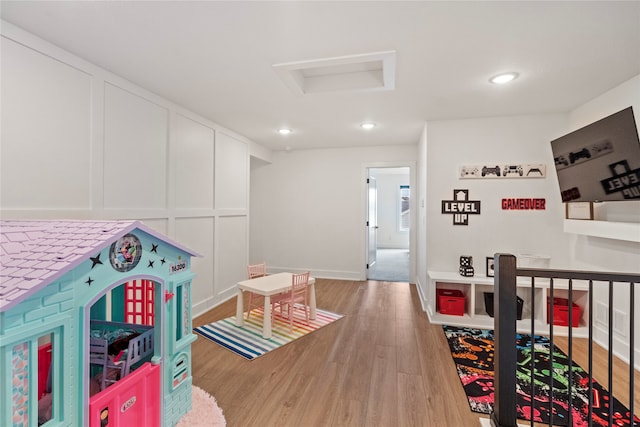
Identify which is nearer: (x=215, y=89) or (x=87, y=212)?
(x=87, y=212)

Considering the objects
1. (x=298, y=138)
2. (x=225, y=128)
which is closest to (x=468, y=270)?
(x=298, y=138)

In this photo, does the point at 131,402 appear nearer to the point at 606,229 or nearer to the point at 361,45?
the point at 361,45

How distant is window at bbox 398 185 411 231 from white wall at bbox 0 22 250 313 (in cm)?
693

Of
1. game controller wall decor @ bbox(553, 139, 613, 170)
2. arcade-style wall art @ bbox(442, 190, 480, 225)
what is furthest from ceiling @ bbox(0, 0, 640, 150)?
arcade-style wall art @ bbox(442, 190, 480, 225)

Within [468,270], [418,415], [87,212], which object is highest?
[87,212]

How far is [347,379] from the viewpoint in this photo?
2281mm

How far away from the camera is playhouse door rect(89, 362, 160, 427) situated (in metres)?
1.36

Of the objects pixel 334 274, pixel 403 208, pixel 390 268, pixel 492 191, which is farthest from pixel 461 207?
pixel 403 208

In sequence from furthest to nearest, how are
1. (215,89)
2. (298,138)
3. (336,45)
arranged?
(298,138), (215,89), (336,45)

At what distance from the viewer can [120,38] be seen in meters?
1.95

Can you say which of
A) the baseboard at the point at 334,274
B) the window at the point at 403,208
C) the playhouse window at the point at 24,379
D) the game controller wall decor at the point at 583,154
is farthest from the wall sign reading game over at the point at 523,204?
the window at the point at 403,208

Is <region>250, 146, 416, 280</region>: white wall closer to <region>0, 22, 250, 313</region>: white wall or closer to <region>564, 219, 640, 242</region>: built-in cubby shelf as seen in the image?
<region>0, 22, 250, 313</region>: white wall

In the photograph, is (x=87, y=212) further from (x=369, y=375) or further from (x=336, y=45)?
(x=369, y=375)

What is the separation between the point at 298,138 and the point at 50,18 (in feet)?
10.7
